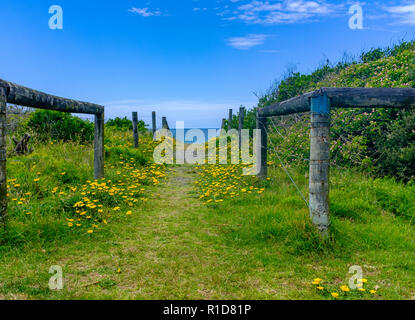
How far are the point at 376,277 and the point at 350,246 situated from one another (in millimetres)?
721

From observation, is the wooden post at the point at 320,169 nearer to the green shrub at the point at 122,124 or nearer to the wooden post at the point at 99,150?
the wooden post at the point at 99,150

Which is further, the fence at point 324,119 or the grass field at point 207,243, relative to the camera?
the fence at point 324,119

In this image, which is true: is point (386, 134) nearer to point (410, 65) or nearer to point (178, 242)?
point (410, 65)

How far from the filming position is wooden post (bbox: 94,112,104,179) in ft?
26.4

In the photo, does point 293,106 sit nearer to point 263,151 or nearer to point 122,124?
point 263,151

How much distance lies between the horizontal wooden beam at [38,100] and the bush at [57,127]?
4.74m

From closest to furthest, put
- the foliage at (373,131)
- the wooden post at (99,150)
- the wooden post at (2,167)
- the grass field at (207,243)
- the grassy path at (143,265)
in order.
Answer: the grassy path at (143,265), the grass field at (207,243), the wooden post at (2,167), the foliage at (373,131), the wooden post at (99,150)

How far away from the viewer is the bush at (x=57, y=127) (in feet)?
38.1

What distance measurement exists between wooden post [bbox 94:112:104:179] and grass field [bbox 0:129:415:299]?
88 cm

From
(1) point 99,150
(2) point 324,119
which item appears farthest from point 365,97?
(1) point 99,150

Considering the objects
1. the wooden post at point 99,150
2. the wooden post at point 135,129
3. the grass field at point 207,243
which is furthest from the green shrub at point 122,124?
the grass field at point 207,243

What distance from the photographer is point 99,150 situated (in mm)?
8109

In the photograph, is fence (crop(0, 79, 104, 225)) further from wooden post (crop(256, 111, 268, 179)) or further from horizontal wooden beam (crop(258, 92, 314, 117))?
horizontal wooden beam (crop(258, 92, 314, 117))

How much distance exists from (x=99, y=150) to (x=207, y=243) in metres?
4.79
